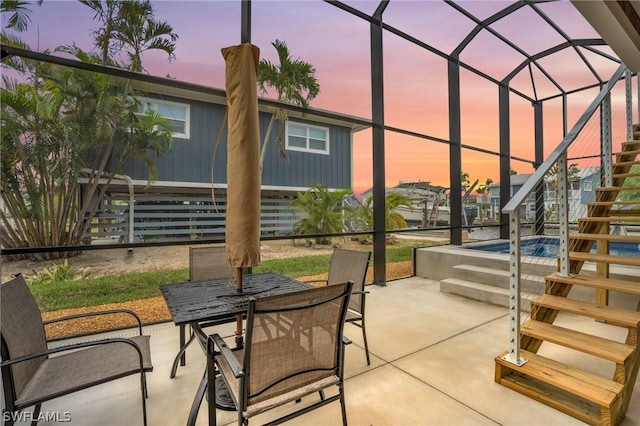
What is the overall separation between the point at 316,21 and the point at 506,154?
19.1ft

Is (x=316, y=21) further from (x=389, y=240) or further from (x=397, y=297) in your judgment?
(x=389, y=240)

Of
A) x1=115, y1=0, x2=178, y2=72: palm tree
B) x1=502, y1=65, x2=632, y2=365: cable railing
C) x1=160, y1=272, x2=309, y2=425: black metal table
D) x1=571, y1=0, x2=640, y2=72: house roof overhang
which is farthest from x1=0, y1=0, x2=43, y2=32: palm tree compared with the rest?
x1=571, y1=0, x2=640, y2=72: house roof overhang

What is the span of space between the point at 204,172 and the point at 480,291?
547 centimetres

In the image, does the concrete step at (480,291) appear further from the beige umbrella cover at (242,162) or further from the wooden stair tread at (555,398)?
the beige umbrella cover at (242,162)

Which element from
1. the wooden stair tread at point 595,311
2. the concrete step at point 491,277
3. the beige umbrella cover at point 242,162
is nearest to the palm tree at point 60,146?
the beige umbrella cover at point 242,162

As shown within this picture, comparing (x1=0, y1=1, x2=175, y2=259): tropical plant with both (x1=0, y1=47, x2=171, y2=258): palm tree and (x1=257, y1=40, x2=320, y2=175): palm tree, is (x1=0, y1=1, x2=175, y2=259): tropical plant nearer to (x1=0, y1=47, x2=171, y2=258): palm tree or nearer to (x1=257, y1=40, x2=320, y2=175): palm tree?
(x1=0, y1=47, x2=171, y2=258): palm tree

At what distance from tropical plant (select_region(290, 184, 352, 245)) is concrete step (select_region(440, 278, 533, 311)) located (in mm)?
3260

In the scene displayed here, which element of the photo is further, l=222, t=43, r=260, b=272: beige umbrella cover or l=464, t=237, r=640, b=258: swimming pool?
l=464, t=237, r=640, b=258: swimming pool

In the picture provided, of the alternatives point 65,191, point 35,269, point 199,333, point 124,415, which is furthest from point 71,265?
point 199,333

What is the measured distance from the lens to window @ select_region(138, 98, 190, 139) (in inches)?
221

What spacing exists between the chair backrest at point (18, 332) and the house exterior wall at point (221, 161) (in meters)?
3.77

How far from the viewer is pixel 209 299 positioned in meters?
2.21

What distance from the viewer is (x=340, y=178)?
353 inches

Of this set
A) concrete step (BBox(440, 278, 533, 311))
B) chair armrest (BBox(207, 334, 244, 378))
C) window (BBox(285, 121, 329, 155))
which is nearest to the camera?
chair armrest (BBox(207, 334, 244, 378))
